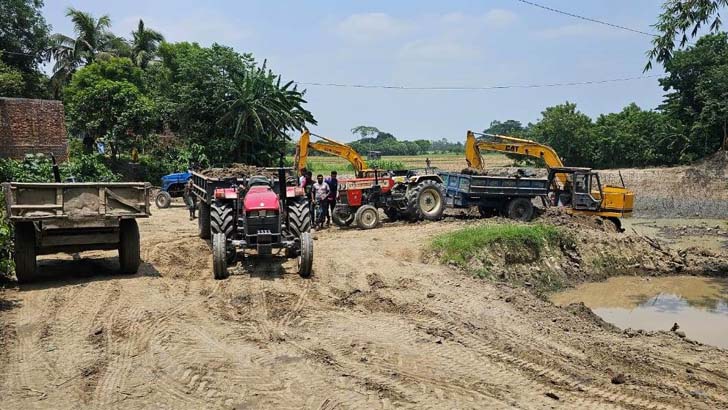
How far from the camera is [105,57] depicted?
36.9m

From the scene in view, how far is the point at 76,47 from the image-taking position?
38844mm

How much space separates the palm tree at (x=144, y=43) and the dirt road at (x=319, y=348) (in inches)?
1410

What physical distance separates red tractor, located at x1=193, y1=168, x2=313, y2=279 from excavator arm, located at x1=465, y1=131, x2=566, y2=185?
382 inches

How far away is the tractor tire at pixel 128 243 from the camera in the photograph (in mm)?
9734

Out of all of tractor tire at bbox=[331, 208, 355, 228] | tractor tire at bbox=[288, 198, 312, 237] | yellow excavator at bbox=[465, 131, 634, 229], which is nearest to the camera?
tractor tire at bbox=[288, 198, 312, 237]

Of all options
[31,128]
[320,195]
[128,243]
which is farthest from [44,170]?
[128,243]

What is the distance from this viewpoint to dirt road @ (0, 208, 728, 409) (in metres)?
5.50

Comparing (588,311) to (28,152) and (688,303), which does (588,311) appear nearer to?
(688,303)

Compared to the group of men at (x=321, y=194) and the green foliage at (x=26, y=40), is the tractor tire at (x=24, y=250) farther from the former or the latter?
the green foliage at (x=26, y=40)

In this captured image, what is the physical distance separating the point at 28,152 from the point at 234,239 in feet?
58.1

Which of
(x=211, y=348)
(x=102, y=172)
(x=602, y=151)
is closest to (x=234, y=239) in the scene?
(x=211, y=348)

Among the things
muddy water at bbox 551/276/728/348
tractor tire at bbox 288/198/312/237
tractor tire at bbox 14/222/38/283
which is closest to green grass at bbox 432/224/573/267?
muddy water at bbox 551/276/728/348

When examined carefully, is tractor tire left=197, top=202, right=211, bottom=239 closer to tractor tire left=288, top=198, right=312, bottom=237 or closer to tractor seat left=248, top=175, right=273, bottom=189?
tractor seat left=248, top=175, right=273, bottom=189

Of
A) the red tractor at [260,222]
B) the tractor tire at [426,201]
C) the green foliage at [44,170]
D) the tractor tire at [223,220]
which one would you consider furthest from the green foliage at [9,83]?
the tractor tire at [223,220]
